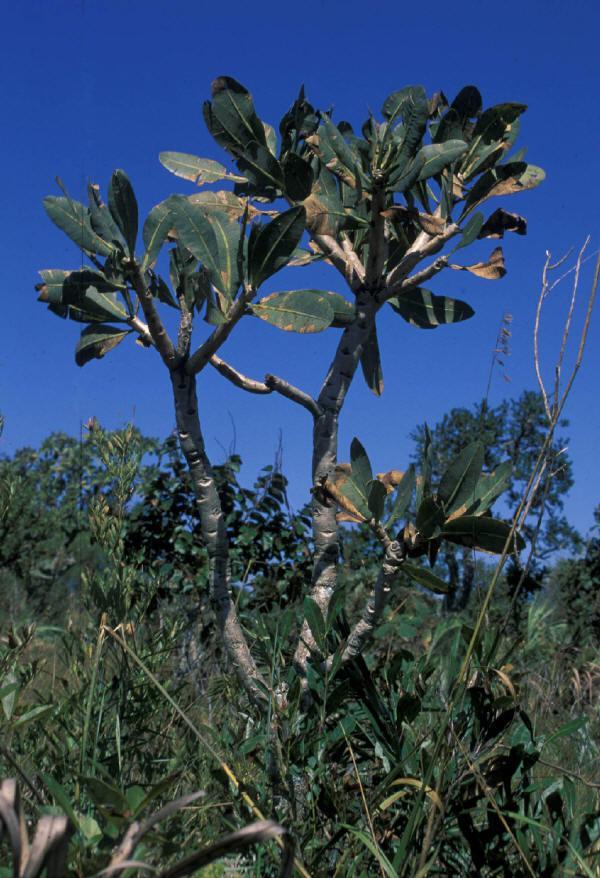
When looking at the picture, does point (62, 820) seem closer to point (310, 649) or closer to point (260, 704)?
point (310, 649)

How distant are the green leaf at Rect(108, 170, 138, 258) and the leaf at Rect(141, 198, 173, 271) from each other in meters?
0.08

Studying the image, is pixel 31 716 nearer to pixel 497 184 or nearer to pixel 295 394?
pixel 295 394

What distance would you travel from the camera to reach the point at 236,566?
573 centimetres

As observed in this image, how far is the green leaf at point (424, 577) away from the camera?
89.3 inches

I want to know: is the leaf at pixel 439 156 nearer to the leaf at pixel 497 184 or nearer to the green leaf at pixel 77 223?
the leaf at pixel 497 184

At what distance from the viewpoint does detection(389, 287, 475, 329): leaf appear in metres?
3.39

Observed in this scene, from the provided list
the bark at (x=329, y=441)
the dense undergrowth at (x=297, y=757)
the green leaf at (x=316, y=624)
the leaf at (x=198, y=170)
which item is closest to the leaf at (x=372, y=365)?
the bark at (x=329, y=441)

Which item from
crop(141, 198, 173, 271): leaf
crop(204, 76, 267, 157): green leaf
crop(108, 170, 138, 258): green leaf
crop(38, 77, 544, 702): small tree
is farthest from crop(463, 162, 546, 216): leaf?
crop(108, 170, 138, 258): green leaf

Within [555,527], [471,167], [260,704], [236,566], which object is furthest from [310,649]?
[555,527]

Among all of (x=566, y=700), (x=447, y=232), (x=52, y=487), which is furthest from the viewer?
(x=52, y=487)

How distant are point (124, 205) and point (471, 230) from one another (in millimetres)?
1193

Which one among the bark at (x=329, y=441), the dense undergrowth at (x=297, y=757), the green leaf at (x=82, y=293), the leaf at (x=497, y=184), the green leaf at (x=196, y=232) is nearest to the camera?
the dense undergrowth at (x=297, y=757)

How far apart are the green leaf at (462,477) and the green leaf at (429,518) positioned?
0.04 meters

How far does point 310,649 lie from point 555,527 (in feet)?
60.5
